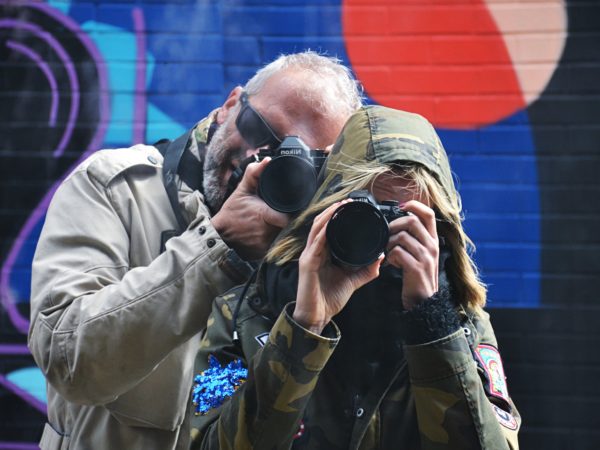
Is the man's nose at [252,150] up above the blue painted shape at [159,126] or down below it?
above

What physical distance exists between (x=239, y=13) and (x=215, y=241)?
2.05 m

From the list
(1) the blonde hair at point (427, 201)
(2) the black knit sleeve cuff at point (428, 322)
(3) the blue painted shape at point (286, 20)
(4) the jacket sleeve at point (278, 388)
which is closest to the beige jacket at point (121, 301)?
(1) the blonde hair at point (427, 201)

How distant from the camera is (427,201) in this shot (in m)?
1.55

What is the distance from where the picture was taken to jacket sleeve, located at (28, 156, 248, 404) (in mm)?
1578

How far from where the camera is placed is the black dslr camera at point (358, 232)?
4.61 ft

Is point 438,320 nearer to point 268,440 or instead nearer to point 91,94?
point 268,440

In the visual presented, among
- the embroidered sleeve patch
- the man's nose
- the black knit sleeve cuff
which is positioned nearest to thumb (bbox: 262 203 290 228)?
the man's nose

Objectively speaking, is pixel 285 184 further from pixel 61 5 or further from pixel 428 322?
pixel 61 5

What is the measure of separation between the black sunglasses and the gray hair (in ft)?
0.26

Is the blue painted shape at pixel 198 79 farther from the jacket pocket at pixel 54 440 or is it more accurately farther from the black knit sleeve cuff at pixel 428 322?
the black knit sleeve cuff at pixel 428 322

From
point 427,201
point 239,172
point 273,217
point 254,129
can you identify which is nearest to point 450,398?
point 427,201

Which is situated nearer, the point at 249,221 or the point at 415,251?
→ the point at 415,251

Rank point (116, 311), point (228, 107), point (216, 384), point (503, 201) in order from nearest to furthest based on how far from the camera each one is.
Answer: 1. point (216, 384)
2. point (116, 311)
3. point (228, 107)
4. point (503, 201)

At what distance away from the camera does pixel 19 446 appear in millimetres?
3512
